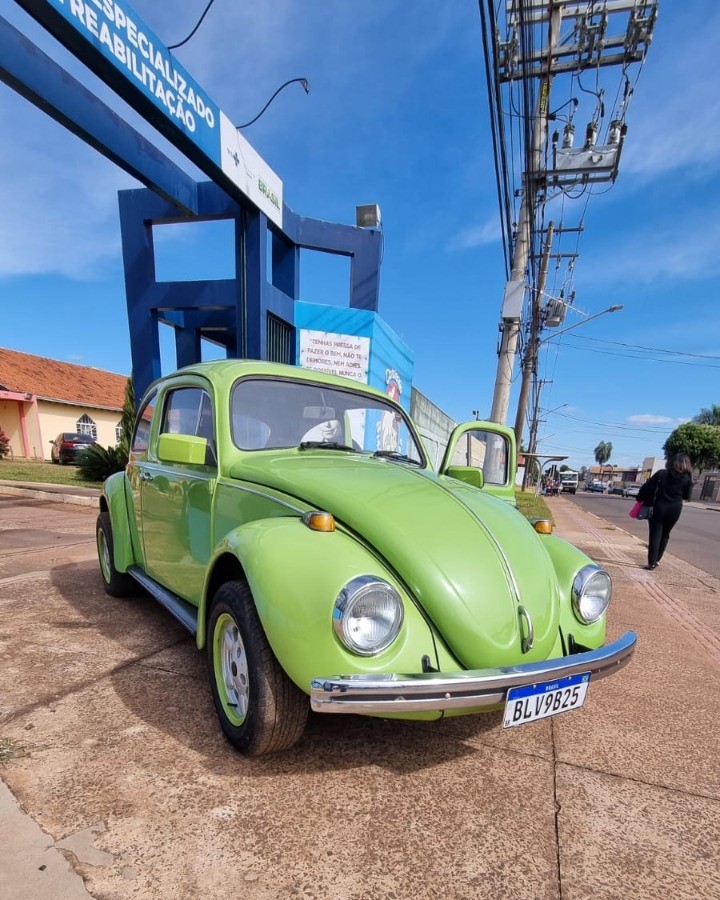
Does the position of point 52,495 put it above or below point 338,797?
above

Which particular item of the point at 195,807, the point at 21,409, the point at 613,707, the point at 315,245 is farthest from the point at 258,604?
the point at 21,409

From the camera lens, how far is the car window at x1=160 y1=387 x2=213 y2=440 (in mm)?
2812

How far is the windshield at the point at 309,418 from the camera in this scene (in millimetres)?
2734

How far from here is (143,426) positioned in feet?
12.4

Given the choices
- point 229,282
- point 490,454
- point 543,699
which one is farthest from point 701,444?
point 543,699

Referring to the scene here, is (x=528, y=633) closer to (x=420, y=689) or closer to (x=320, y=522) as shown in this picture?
(x=420, y=689)

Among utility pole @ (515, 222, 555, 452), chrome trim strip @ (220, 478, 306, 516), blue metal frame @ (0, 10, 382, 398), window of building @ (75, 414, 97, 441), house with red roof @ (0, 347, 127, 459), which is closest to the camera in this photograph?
chrome trim strip @ (220, 478, 306, 516)

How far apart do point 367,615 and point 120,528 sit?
8.73ft

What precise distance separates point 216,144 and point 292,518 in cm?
722

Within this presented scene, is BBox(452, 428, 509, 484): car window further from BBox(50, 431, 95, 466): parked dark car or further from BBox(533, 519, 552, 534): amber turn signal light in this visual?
BBox(50, 431, 95, 466): parked dark car

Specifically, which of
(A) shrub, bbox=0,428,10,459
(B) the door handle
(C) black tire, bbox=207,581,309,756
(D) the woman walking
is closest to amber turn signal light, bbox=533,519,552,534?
(B) the door handle

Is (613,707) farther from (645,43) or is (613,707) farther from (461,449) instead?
(461,449)

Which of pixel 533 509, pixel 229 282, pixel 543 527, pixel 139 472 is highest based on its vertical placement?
pixel 229 282

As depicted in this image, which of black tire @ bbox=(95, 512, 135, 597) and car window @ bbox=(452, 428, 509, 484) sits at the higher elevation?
Result: car window @ bbox=(452, 428, 509, 484)
